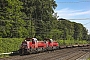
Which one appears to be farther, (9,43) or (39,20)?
(39,20)

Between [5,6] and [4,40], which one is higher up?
[5,6]

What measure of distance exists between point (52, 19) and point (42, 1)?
880 centimetres

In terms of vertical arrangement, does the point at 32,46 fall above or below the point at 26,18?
below

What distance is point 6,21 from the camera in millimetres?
58000

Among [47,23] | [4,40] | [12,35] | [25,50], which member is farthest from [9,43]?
[47,23]

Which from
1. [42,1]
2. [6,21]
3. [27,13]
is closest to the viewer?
[6,21]

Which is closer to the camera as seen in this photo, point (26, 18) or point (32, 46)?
point (32, 46)

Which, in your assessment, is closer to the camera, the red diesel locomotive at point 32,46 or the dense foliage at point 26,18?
the red diesel locomotive at point 32,46

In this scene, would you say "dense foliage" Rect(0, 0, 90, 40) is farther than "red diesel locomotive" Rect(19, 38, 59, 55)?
Yes

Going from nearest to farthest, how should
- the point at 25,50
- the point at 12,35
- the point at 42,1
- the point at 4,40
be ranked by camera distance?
1. the point at 25,50
2. the point at 4,40
3. the point at 12,35
4. the point at 42,1

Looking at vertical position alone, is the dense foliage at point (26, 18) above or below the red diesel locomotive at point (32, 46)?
above

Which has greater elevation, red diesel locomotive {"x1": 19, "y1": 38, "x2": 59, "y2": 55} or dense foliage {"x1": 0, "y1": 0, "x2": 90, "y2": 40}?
dense foliage {"x1": 0, "y1": 0, "x2": 90, "y2": 40}

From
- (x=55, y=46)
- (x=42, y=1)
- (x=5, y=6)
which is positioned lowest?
(x=55, y=46)

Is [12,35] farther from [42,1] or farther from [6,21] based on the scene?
[42,1]
